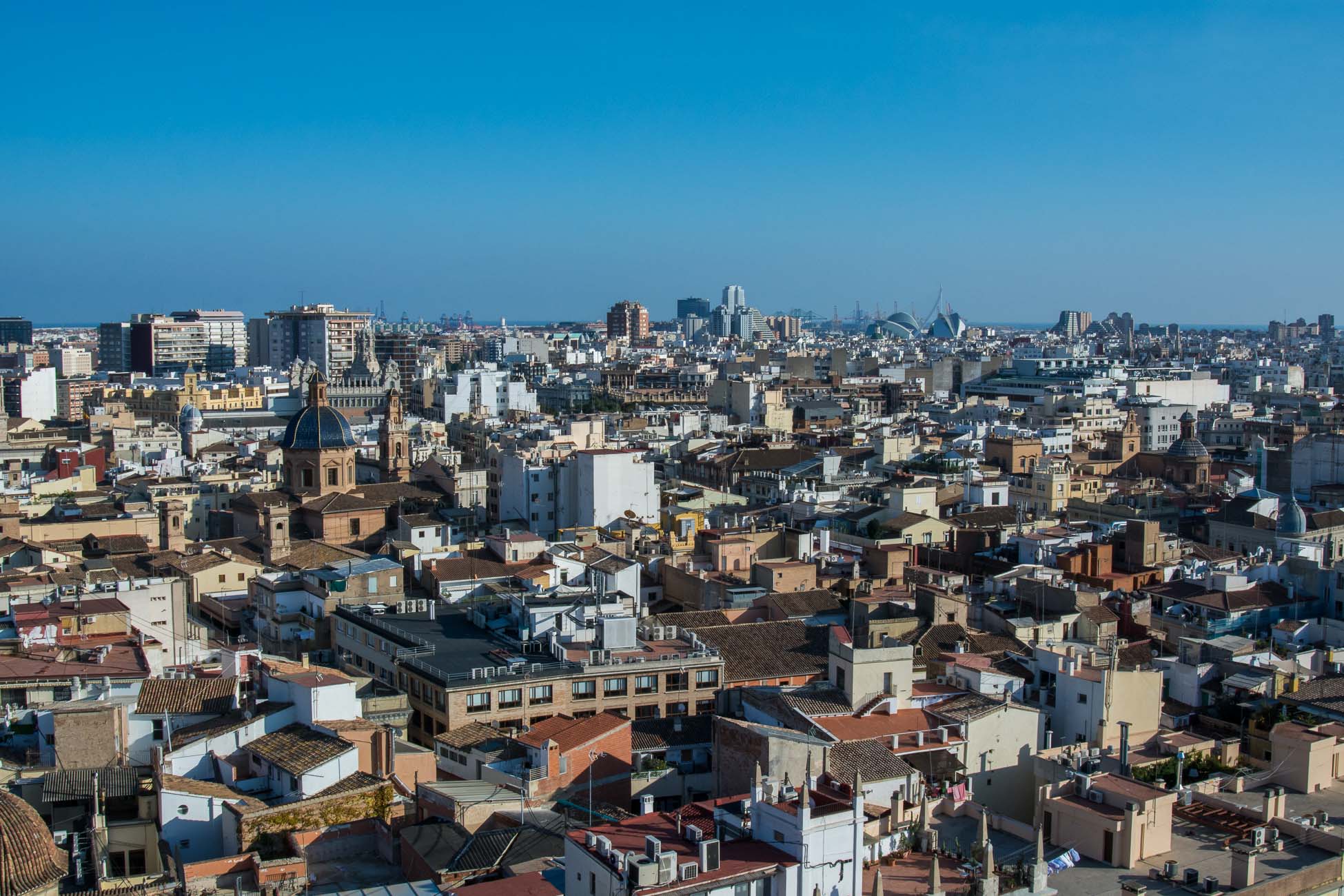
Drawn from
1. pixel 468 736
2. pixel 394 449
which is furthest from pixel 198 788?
pixel 394 449

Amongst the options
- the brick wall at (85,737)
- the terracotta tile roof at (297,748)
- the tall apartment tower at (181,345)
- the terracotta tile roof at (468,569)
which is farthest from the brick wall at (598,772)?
the tall apartment tower at (181,345)

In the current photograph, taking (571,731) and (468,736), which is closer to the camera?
(571,731)

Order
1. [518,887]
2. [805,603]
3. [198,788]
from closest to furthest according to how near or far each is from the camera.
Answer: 1. [518,887]
2. [198,788]
3. [805,603]

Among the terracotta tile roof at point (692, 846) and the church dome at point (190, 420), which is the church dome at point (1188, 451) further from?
the terracotta tile roof at point (692, 846)

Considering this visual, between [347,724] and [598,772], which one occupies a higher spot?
[347,724]

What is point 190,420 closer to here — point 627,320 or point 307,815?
point 307,815
